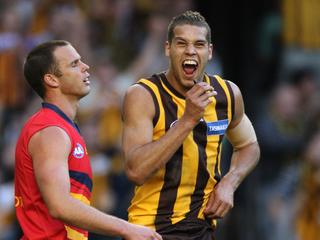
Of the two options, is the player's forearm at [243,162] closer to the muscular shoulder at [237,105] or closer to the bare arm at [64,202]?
the muscular shoulder at [237,105]

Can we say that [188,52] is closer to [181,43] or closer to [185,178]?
[181,43]

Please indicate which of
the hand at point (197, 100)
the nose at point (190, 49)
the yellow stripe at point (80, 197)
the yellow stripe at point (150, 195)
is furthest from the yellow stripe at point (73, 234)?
the nose at point (190, 49)

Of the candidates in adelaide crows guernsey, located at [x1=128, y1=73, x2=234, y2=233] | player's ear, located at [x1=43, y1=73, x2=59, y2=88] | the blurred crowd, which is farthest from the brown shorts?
the blurred crowd

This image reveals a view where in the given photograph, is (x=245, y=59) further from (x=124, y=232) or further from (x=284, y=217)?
(x=124, y=232)

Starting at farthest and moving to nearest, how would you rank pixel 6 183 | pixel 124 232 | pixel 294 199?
pixel 294 199 → pixel 6 183 → pixel 124 232

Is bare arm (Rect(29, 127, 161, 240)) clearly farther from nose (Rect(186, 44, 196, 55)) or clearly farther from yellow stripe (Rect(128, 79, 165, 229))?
nose (Rect(186, 44, 196, 55))

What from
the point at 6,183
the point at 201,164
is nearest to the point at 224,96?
the point at 201,164

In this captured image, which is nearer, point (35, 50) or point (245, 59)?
point (35, 50)

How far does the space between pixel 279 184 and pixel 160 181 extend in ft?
19.5

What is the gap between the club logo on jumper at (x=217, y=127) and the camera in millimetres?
7152

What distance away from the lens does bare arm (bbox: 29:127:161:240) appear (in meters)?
6.28

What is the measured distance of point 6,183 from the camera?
1160cm

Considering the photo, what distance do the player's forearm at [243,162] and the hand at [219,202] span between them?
0.22 m

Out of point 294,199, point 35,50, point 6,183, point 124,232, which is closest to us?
point 124,232
